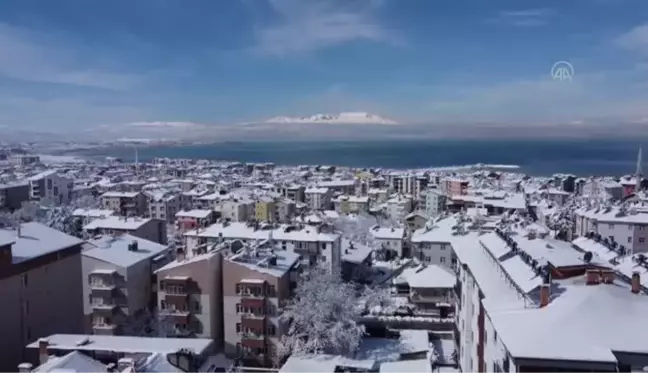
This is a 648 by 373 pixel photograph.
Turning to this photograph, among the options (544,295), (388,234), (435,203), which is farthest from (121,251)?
(435,203)

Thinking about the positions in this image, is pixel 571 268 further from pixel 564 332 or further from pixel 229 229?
pixel 229 229

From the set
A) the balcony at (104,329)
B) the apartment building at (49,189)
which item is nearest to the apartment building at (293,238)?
the balcony at (104,329)

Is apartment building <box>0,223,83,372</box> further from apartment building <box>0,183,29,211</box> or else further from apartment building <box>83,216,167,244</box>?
apartment building <box>0,183,29,211</box>

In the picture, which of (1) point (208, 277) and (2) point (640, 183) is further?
(2) point (640, 183)

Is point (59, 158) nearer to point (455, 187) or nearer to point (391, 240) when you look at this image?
point (455, 187)

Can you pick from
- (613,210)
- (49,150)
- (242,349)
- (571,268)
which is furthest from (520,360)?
(49,150)

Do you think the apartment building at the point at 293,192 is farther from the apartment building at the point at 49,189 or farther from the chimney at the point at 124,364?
the chimney at the point at 124,364
